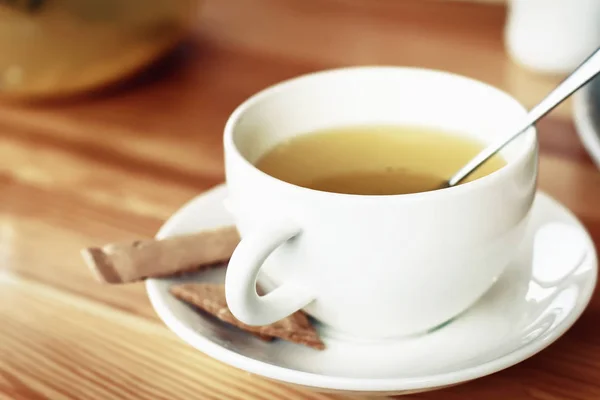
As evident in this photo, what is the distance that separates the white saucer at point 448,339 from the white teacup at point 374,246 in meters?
0.01

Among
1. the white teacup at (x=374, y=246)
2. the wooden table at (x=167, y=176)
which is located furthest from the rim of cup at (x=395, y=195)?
the wooden table at (x=167, y=176)

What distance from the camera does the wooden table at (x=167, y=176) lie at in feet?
1.28

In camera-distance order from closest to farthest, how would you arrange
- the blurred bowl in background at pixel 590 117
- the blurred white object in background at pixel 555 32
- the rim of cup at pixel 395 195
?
the rim of cup at pixel 395 195
the blurred bowl in background at pixel 590 117
the blurred white object in background at pixel 555 32

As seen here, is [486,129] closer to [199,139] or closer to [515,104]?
[515,104]

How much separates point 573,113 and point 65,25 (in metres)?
0.48

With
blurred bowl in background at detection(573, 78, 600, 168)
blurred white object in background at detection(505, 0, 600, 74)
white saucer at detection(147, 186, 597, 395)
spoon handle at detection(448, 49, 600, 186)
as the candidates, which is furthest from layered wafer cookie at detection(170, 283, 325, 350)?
blurred white object in background at detection(505, 0, 600, 74)

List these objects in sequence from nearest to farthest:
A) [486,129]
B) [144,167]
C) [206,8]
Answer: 1. [486,129]
2. [144,167]
3. [206,8]

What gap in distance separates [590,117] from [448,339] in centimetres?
30

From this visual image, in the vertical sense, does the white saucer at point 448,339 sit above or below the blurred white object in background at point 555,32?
below

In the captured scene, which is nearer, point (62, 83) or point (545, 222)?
point (545, 222)

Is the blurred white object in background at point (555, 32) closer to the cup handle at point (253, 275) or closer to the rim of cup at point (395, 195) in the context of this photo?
the rim of cup at point (395, 195)

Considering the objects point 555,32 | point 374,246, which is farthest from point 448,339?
point 555,32

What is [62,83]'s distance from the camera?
0.72 meters

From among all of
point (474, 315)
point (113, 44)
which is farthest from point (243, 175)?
point (113, 44)
